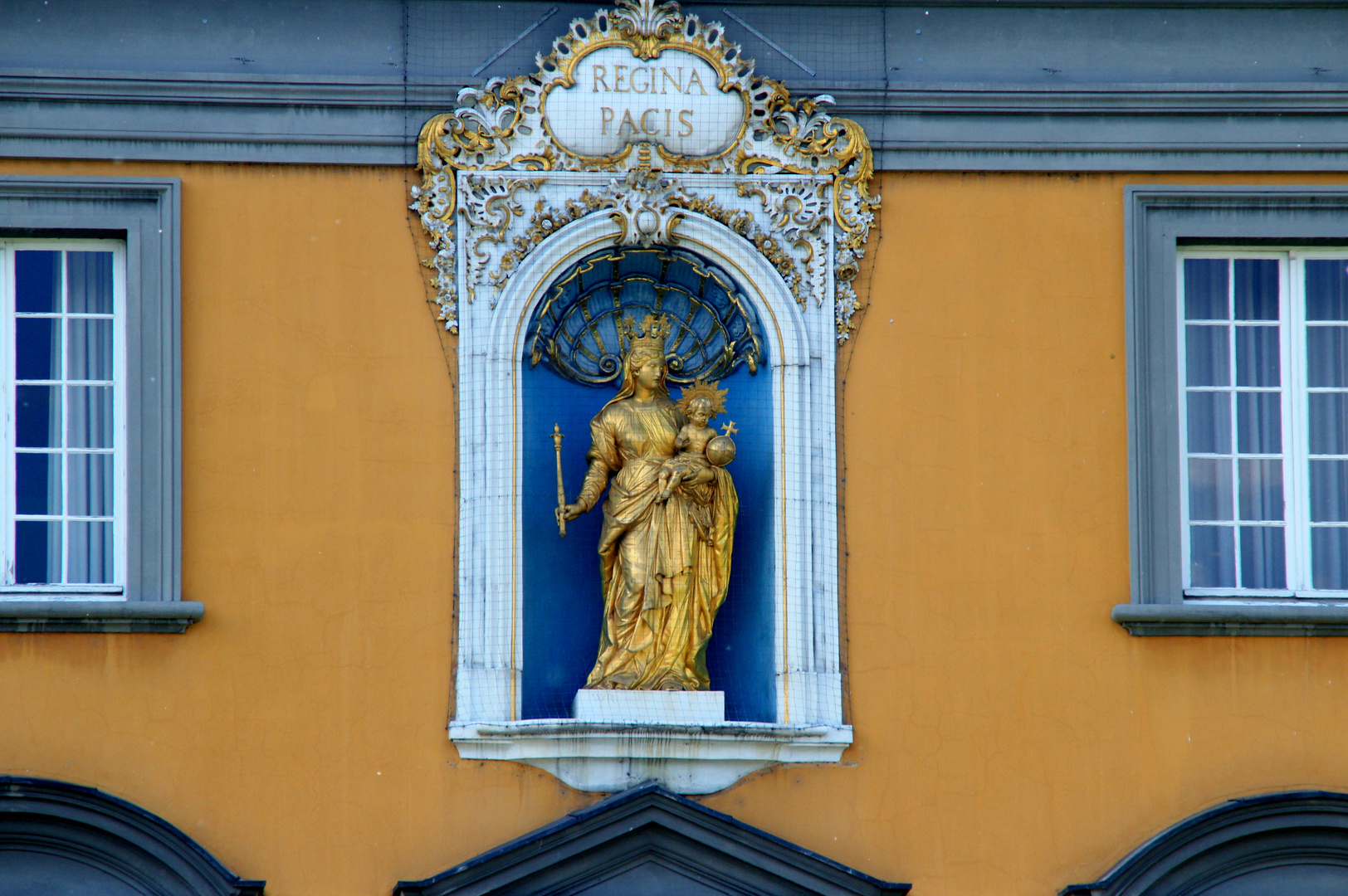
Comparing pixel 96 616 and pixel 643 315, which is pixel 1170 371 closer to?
pixel 643 315

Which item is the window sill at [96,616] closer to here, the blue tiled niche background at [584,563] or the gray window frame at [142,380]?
the gray window frame at [142,380]

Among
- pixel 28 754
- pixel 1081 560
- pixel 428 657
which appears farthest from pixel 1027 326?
pixel 28 754

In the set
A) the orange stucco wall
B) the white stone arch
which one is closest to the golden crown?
the white stone arch

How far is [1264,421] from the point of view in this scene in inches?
435

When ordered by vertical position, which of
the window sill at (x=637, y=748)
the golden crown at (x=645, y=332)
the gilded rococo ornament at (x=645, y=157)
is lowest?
the window sill at (x=637, y=748)

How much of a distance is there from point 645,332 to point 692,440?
2.46 feet

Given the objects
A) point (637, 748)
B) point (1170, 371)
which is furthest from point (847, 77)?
point (637, 748)

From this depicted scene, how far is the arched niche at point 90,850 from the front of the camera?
990 cm

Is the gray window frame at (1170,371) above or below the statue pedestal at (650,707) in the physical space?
Answer: above

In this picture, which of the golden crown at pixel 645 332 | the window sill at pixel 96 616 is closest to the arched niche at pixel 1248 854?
the golden crown at pixel 645 332

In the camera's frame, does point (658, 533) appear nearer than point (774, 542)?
Yes

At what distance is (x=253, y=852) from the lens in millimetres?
10203

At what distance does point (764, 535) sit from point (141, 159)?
381 centimetres

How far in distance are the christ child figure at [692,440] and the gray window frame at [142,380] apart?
245cm
